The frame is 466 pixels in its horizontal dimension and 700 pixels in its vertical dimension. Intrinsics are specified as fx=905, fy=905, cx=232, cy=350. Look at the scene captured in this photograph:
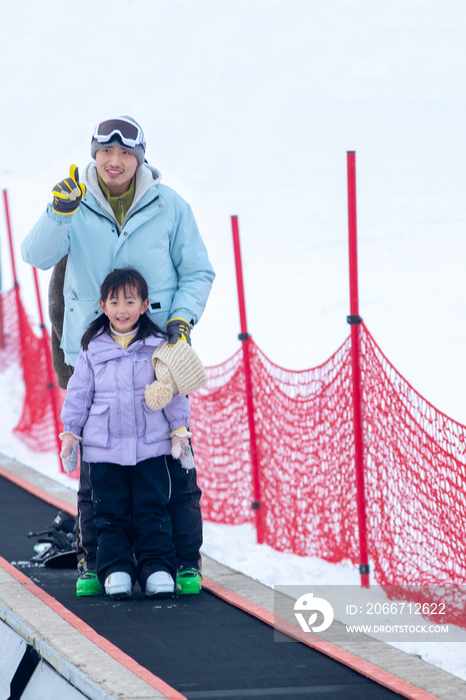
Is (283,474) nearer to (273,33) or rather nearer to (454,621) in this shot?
(454,621)

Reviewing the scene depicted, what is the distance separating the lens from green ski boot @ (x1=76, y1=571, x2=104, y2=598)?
3.49 metres

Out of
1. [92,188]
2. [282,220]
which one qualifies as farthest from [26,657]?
[282,220]

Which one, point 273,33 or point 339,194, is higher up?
point 273,33

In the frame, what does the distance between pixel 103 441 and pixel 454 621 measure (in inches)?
60.9

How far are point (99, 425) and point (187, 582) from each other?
74 centimetres

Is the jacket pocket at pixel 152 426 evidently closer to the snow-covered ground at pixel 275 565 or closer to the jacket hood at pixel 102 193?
the jacket hood at pixel 102 193

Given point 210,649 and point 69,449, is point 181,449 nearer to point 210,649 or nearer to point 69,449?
point 69,449

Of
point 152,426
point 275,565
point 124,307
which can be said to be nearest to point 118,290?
point 124,307

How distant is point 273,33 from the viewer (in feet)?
107

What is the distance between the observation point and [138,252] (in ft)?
11.3

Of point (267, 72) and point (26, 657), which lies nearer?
point (26, 657)

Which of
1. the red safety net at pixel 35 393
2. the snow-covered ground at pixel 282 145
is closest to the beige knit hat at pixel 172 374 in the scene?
the snow-covered ground at pixel 282 145
